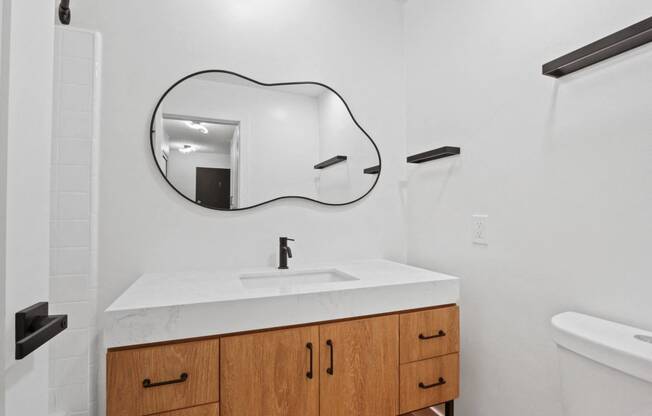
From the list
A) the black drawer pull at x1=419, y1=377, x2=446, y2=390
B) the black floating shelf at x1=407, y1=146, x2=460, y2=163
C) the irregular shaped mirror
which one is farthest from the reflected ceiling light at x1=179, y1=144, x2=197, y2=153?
the black drawer pull at x1=419, y1=377, x2=446, y2=390

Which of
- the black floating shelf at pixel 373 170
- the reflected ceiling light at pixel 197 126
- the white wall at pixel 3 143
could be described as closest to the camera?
the white wall at pixel 3 143

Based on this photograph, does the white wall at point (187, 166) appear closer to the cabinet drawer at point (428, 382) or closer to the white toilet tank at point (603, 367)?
the cabinet drawer at point (428, 382)

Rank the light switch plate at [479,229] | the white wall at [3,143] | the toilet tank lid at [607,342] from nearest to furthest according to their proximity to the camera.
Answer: the white wall at [3,143] → the toilet tank lid at [607,342] → the light switch plate at [479,229]

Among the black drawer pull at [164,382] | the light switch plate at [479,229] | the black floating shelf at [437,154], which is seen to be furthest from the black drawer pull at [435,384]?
the black floating shelf at [437,154]

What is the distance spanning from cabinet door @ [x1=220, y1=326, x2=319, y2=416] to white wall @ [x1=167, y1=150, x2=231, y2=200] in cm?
83

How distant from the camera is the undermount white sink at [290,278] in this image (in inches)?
59.9

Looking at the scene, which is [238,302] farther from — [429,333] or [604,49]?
[604,49]

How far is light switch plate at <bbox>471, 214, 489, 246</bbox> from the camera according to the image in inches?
58.1

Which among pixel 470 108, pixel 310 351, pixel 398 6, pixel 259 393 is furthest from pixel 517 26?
pixel 259 393

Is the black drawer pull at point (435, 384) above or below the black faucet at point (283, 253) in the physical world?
below

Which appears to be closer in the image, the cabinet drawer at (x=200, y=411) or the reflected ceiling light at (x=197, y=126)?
the cabinet drawer at (x=200, y=411)

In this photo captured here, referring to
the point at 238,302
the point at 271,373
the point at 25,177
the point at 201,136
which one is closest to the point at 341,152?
the point at 201,136

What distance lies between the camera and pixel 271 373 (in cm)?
107

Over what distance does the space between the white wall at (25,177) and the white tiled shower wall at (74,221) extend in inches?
A: 31.5
